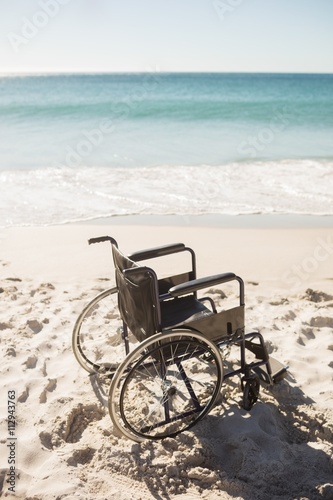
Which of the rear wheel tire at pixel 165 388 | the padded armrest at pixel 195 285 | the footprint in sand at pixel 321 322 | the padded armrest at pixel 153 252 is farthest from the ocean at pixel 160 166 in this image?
the padded armrest at pixel 195 285

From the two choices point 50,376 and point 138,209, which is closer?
point 50,376

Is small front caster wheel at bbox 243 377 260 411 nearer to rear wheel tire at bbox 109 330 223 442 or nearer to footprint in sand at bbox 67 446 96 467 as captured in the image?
rear wheel tire at bbox 109 330 223 442

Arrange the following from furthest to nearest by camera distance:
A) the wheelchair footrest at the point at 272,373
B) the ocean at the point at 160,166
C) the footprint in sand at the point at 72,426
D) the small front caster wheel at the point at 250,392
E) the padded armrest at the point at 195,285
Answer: the ocean at the point at 160,166, the wheelchair footrest at the point at 272,373, the small front caster wheel at the point at 250,392, the footprint in sand at the point at 72,426, the padded armrest at the point at 195,285

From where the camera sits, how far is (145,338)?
255cm

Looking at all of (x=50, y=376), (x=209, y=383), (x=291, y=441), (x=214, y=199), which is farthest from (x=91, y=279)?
(x=214, y=199)

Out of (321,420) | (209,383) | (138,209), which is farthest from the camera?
(138,209)

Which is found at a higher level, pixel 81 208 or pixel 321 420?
pixel 81 208

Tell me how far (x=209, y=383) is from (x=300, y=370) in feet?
2.04

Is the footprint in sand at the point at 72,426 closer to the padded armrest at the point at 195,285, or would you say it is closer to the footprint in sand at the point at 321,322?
the padded armrest at the point at 195,285

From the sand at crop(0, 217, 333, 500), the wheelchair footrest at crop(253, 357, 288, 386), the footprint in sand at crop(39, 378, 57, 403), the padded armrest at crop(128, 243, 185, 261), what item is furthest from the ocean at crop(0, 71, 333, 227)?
the wheelchair footrest at crop(253, 357, 288, 386)

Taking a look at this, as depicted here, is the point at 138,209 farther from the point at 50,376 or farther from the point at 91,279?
the point at 50,376

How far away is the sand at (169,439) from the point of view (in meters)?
2.26

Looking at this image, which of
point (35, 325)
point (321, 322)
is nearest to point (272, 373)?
point (321, 322)

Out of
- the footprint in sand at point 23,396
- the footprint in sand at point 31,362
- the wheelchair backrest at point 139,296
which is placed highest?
the wheelchair backrest at point 139,296
